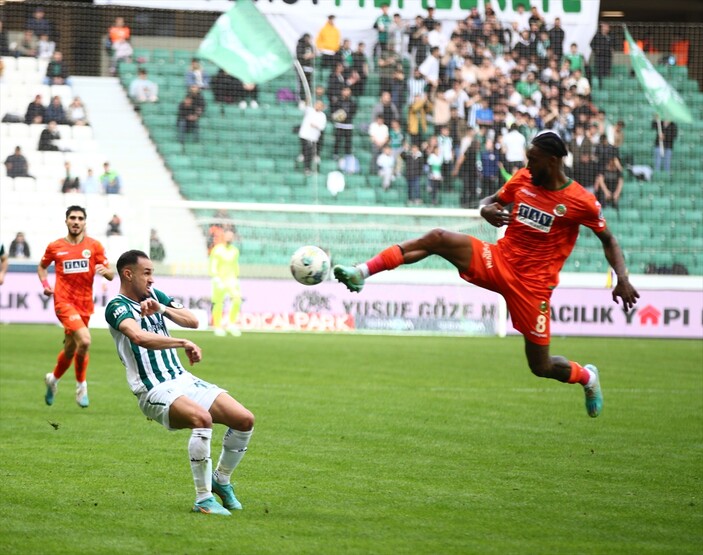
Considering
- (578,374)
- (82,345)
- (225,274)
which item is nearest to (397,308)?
(225,274)

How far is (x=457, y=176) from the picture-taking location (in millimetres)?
31875

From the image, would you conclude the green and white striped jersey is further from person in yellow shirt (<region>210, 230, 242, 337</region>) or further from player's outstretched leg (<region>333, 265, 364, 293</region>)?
person in yellow shirt (<region>210, 230, 242, 337</region>)

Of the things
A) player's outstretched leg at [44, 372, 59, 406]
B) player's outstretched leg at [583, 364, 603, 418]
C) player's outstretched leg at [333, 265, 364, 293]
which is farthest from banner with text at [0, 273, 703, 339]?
player's outstretched leg at [333, 265, 364, 293]

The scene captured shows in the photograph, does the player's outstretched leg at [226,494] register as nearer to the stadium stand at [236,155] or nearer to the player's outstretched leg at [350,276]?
the player's outstretched leg at [350,276]

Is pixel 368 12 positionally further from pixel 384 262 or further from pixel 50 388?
pixel 384 262

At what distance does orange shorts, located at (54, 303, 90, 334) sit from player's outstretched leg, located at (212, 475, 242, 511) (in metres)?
6.93

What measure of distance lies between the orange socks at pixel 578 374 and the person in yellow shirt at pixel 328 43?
79.8 ft

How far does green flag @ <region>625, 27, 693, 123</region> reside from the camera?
110 feet

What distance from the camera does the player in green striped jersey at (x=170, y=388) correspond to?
7.55 meters

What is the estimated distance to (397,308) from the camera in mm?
28078

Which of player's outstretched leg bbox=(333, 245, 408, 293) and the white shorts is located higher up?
player's outstretched leg bbox=(333, 245, 408, 293)

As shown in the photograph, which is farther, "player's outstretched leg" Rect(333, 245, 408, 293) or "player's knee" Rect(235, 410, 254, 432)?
"player's outstretched leg" Rect(333, 245, 408, 293)

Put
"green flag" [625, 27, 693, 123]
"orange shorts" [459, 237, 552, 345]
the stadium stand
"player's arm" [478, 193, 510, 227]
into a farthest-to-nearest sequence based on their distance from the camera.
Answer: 1. "green flag" [625, 27, 693, 123]
2. the stadium stand
3. "orange shorts" [459, 237, 552, 345]
4. "player's arm" [478, 193, 510, 227]

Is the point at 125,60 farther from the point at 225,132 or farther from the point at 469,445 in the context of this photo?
the point at 469,445
